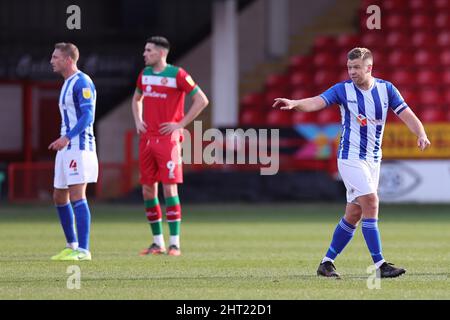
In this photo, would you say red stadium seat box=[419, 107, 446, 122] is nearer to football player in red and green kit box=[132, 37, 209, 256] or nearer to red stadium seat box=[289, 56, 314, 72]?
red stadium seat box=[289, 56, 314, 72]

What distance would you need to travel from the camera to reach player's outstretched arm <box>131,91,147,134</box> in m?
12.0

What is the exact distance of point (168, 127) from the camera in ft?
38.9

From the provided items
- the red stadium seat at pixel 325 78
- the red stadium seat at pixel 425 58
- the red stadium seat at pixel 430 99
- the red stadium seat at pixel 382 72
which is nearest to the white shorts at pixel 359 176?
the red stadium seat at pixel 430 99

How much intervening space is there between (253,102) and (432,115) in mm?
4026

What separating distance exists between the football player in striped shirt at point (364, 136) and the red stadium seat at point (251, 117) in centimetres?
1528

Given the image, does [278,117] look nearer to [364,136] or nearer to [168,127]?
[168,127]

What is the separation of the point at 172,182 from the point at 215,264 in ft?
5.02

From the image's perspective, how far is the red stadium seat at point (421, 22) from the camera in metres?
27.0

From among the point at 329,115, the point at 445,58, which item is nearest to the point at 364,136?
the point at 329,115

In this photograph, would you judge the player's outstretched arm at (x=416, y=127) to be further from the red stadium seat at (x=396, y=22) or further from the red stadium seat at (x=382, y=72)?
the red stadium seat at (x=396, y=22)
